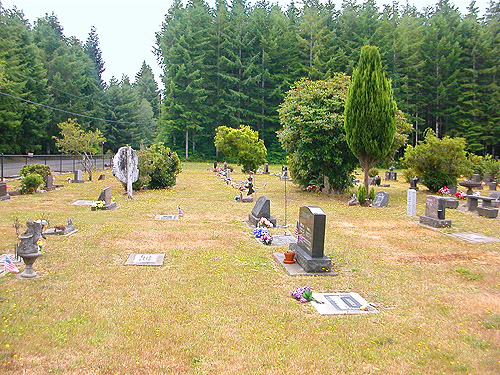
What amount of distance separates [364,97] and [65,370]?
1628 cm

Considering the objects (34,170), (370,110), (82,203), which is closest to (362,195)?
(370,110)

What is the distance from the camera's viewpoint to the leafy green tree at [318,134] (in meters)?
19.9

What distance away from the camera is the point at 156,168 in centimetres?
2236

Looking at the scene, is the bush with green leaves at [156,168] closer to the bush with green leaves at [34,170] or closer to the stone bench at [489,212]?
the bush with green leaves at [34,170]

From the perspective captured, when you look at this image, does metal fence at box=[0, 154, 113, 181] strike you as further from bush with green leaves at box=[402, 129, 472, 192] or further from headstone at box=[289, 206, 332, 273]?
headstone at box=[289, 206, 332, 273]

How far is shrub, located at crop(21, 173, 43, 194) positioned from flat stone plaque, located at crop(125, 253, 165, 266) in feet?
42.4

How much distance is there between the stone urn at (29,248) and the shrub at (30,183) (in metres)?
13.6

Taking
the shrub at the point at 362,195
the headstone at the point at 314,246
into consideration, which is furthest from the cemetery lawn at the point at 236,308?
the shrub at the point at 362,195

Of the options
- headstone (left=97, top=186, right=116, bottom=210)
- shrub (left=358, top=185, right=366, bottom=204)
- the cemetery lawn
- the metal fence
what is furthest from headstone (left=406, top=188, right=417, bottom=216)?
the metal fence

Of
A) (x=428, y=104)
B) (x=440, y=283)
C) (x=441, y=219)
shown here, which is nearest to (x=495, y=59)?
(x=428, y=104)

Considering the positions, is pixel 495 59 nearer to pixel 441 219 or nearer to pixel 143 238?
pixel 441 219

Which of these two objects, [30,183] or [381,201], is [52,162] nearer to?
[30,183]

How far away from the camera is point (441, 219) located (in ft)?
43.1

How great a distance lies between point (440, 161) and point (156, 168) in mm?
15730
